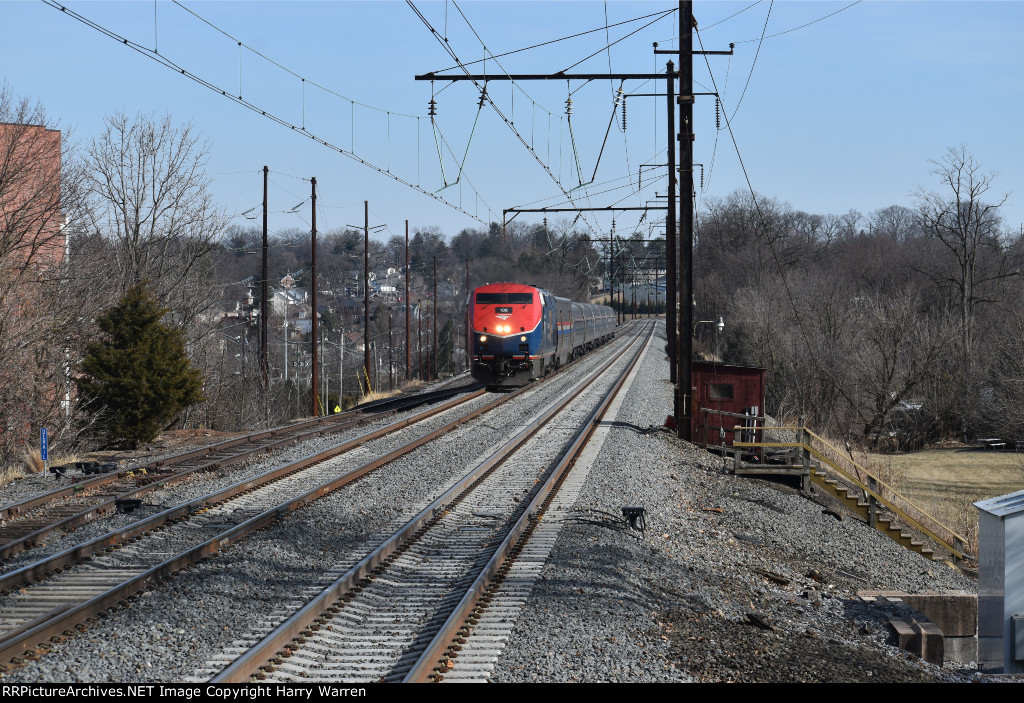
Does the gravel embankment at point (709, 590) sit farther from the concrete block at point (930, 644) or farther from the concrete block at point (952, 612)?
the concrete block at point (952, 612)

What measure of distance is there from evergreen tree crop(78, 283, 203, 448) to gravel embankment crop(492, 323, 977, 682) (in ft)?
30.0

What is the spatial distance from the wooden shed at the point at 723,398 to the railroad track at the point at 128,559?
10.3 metres

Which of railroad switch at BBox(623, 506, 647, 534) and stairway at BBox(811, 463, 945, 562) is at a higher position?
railroad switch at BBox(623, 506, 647, 534)

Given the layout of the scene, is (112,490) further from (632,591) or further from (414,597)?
(632,591)

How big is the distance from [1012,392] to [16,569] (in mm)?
38056

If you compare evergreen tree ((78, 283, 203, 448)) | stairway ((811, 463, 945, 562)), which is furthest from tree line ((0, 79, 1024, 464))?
stairway ((811, 463, 945, 562))

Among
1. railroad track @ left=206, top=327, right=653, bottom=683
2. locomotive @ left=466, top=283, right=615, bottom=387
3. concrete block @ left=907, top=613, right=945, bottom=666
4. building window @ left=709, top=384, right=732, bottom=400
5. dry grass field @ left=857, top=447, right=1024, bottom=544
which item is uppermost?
locomotive @ left=466, top=283, right=615, bottom=387

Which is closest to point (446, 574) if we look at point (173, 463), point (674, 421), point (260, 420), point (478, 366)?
point (173, 463)

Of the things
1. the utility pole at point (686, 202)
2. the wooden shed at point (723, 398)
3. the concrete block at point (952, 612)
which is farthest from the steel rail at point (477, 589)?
the wooden shed at point (723, 398)

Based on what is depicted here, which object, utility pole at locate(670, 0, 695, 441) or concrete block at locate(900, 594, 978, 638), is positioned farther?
utility pole at locate(670, 0, 695, 441)

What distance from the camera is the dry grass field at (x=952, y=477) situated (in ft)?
83.0

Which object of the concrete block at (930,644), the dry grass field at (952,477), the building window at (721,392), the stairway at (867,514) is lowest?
the dry grass field at (952,477)

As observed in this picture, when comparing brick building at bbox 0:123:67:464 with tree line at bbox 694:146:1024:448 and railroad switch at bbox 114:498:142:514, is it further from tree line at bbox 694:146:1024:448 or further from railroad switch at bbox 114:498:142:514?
tree line at bbox 694:146:1024:448

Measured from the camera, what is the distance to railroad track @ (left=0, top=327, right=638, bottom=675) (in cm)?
711
